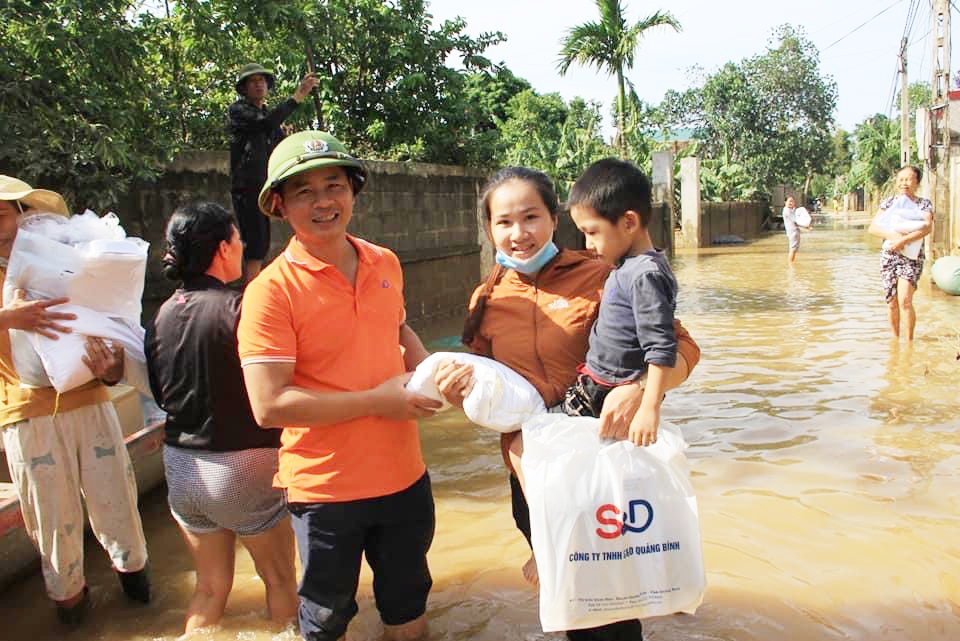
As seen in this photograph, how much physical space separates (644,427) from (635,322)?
291mm

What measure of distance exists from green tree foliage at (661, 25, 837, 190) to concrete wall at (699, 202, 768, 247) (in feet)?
6.03

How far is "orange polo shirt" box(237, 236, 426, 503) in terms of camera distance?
220 centimetres

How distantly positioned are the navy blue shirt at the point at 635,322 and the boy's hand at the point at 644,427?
133 mm

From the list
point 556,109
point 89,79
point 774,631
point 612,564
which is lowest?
Result: point 774,631

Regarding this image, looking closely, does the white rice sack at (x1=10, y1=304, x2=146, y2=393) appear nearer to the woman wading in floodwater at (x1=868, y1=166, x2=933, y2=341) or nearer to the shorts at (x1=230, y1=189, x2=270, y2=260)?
the shorts at (x1=230, y1=189, x2=270, y2=260)

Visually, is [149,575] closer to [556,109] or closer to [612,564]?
[612,564]

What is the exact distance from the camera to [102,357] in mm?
2941

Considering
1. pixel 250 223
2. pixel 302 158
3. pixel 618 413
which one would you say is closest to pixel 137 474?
pixel 250 223

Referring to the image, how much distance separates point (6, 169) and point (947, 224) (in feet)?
42.4

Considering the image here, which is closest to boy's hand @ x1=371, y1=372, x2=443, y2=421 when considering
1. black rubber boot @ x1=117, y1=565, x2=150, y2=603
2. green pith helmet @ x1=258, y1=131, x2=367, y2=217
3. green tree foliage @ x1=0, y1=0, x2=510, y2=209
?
green pith helmet @ x1=258, y1=131, x2=367, y2=217

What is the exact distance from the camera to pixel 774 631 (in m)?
3.10

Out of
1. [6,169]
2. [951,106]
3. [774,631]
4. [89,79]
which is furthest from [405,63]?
[951,106]

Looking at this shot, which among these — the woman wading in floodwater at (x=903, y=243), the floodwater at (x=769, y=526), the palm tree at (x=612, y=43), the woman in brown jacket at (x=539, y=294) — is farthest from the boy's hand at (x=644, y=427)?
the palm tree at (x=612, y=43)

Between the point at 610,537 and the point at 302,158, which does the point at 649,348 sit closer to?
the point at 610,537
